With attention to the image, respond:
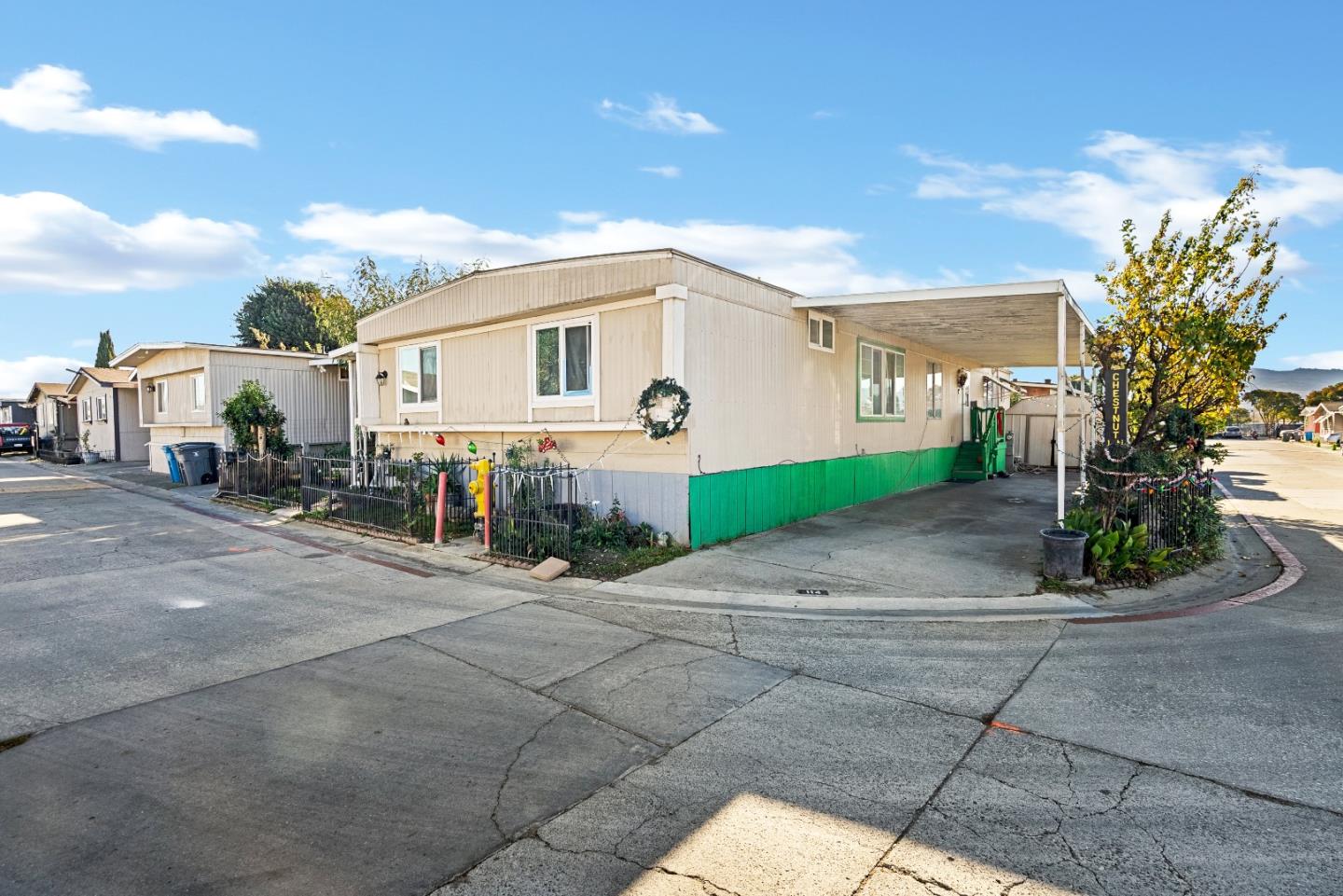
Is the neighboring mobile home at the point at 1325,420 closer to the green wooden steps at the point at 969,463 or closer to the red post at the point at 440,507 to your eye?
the green wooden steps at the point at 969,463

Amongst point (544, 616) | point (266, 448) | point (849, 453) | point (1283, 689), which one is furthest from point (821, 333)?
point (266, 448)

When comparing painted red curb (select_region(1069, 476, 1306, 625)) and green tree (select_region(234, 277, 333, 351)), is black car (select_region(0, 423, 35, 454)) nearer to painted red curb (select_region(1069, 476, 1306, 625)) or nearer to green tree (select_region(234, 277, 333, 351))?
green tree (select_region(234, 277, 333, 351))

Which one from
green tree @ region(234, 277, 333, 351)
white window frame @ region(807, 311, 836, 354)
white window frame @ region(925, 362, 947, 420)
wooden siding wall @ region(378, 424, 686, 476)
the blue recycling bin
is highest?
green tree @ region(234, 277, 333, 351)

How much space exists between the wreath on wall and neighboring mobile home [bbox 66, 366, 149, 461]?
24.8 m

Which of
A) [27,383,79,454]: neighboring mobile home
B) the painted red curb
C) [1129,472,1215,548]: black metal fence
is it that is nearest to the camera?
the painted red curb

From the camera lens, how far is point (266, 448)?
→ 16.0m

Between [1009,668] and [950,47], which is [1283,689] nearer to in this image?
[1009,668]

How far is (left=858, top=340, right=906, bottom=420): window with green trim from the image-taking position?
41.7 ft

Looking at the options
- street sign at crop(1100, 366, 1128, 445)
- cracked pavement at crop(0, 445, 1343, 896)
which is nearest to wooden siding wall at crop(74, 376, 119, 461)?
cracked pavement at crop(0, 445, 1343, 896)

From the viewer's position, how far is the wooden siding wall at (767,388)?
8.61 meters

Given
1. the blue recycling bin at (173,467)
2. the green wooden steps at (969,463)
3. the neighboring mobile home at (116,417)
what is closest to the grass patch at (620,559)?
the green wooden steps at (969,463)

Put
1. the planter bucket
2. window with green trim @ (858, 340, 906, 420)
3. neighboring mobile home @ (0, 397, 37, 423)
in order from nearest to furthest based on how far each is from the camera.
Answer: the planter bucket → window with green trim @ (858, 340, 906, 420) → neighboring mobile home @ (0, 397, 37, 423)

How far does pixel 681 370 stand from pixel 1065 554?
447cm

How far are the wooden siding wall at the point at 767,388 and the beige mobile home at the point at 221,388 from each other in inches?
586
